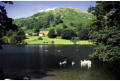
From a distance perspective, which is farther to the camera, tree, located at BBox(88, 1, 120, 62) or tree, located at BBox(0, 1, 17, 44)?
tree, located at BBox(88, 1, 120, 62)

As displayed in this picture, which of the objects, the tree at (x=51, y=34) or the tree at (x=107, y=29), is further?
the tree at (x=51, y=34)

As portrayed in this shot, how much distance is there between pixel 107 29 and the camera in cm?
3622

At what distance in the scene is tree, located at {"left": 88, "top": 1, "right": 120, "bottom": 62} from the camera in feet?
113

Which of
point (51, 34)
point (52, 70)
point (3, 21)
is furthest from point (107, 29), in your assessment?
point (51, 34)

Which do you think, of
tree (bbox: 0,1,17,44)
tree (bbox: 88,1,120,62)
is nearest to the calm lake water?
tree (bbox: 88,1,120,62)

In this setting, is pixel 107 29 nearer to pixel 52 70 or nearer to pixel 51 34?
pixel 52 70

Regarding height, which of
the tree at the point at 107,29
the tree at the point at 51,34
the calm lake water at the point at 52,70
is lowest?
the tree at the point at 51,34

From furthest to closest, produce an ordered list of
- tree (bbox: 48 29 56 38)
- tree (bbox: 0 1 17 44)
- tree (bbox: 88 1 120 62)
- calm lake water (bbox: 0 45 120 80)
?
1. tree (bbox: 48 29 56 38)
2. tree (bbox: 88 1 120 62)
3. calm lake water (bbox: 0 45 120 80)
4. tree (bbox: 0 1 17 44)

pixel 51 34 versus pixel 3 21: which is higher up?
pixel 3 21

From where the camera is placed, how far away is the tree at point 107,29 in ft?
113

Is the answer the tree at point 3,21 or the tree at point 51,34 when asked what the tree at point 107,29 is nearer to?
the tree at point 3,21

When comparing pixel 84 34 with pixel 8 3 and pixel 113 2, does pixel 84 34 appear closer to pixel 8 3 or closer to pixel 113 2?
pixel 113 2

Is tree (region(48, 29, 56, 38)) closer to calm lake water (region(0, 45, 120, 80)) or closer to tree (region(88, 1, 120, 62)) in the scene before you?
calm lake water (region(0, 45, 120, 80))

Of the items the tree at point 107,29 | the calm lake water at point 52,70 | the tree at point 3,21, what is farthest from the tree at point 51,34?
the tree at point 3,21
